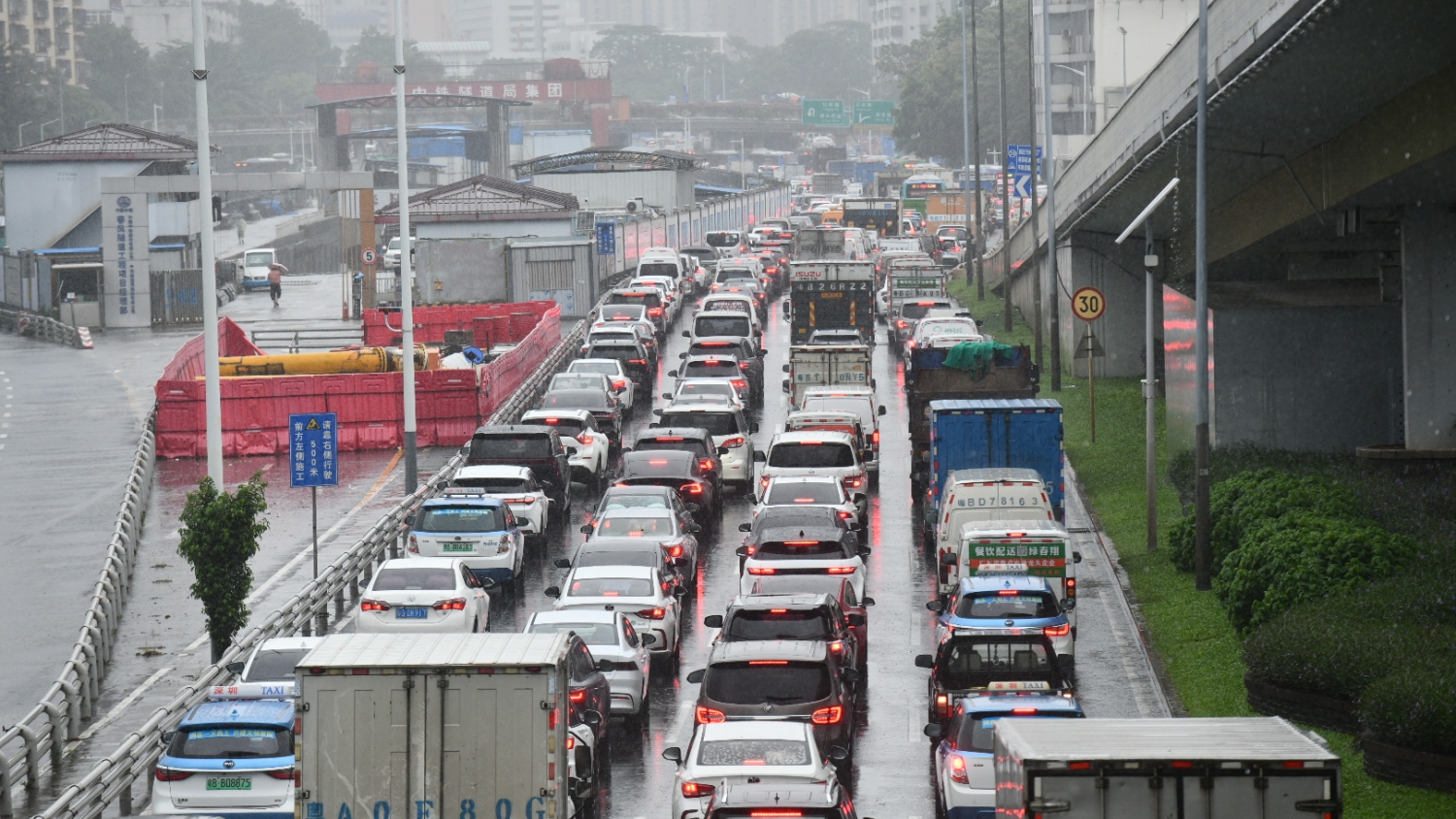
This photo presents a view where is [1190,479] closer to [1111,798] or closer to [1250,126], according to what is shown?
[1250,126]

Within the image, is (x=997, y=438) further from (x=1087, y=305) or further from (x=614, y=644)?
(x=614, y=644)

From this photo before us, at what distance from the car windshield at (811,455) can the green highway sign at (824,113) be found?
455 ft

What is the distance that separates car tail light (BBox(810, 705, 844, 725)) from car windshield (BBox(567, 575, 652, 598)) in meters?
5.79

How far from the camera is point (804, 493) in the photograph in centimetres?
3041

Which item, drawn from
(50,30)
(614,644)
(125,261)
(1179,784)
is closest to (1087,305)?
(614,644)

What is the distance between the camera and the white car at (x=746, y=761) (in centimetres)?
1530

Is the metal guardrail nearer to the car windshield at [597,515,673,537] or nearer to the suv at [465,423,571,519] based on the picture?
the suv at [465,423,571,519]

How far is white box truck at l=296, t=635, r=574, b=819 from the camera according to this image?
46.4 ft

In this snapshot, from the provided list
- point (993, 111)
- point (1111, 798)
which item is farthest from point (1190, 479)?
point (993, 111)

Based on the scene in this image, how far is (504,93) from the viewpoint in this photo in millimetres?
185750

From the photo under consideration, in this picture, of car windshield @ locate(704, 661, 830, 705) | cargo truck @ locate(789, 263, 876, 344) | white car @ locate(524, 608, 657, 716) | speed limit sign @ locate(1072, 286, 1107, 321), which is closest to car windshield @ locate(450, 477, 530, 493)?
white car @ locate(524, 608, 657, 716)

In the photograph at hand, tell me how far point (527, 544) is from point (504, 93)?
15818 cm

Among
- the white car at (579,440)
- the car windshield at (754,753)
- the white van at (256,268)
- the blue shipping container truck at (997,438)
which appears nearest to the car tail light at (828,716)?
the car windshield at (754,753)

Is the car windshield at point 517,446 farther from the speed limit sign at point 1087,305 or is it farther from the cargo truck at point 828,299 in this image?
the cargo truck at point 828,299
